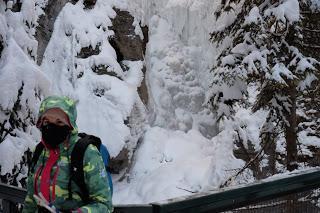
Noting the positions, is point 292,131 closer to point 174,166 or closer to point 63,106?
point 63,106

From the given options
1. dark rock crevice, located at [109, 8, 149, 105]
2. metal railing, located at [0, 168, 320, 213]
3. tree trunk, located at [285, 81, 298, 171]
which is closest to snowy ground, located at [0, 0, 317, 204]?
dark rock crevice, located at [109, 8, 149, 105]

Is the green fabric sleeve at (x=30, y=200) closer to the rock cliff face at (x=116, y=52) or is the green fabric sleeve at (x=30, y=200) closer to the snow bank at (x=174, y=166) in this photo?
the snow bank at (x=174, y=166)

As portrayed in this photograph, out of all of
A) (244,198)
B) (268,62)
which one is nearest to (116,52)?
(268,62)

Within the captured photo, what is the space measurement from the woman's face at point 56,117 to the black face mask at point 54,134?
Answer: 2 centimetres

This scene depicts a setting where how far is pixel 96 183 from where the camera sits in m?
2.28

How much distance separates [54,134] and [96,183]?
0.39 meters

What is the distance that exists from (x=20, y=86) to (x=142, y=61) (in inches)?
487

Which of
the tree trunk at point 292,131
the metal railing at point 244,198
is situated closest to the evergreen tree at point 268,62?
the tree trunk at point 292,131

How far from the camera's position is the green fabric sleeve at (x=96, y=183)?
2277mm

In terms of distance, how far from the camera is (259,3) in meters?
9.88

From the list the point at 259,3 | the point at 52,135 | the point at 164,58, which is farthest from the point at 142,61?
the point at 52,135

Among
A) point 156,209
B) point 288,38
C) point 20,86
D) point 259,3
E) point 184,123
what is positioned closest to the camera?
point 156,209

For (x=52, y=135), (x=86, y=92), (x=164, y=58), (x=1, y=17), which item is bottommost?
(x=52, y=135)

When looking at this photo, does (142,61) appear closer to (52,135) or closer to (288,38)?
(288,38)
